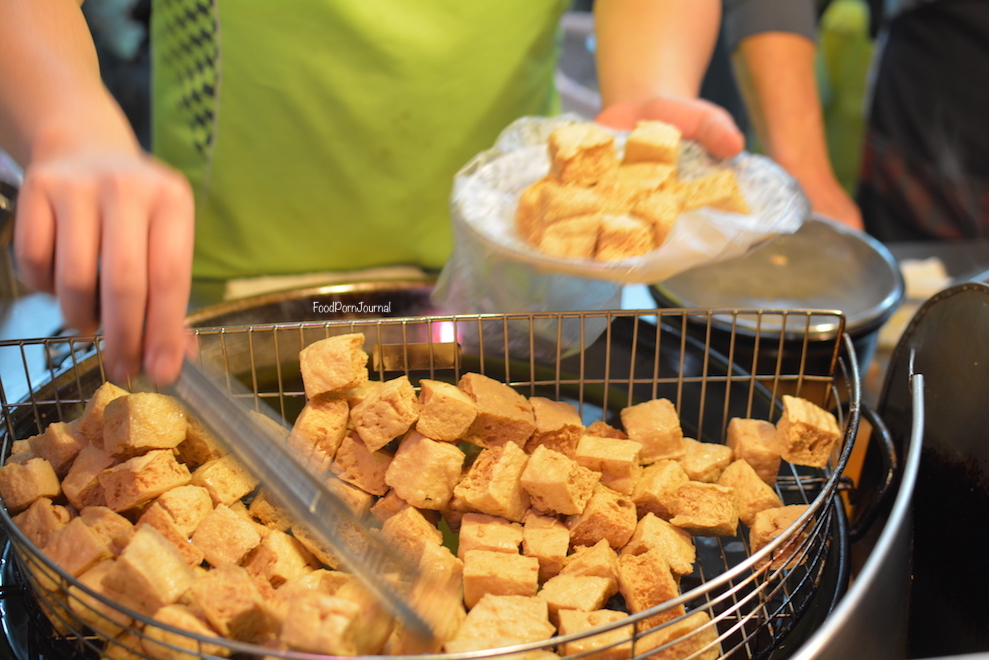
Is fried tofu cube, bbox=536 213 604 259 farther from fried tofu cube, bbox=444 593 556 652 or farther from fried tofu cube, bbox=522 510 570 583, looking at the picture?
fried tofu cube, bbox=444 593 556 652

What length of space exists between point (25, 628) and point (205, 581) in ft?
0.86

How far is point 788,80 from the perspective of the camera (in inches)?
80.2

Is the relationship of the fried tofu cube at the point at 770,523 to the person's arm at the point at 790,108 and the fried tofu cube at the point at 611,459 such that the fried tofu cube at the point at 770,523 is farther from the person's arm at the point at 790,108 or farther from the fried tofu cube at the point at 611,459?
the person's arm at the point at 790,108

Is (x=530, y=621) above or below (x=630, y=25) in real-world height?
below

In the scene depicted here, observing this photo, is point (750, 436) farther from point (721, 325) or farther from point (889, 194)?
point (889, 194)

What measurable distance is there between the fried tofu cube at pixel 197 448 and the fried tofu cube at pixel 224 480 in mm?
39

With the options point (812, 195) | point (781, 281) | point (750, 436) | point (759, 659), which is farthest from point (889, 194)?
point (759, 659)

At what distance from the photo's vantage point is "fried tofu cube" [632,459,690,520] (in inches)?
40.9

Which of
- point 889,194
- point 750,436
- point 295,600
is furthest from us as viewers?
point 889,194

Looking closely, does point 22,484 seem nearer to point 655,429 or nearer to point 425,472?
point 425,472

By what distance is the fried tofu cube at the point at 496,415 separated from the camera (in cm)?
104

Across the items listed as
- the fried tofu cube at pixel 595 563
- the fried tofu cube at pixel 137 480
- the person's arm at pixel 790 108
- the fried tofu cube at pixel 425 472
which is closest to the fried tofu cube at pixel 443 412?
the fried tofu cube at pixel 425 472

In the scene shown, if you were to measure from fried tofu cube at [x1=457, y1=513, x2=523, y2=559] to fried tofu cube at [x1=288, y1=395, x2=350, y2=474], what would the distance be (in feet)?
0.69

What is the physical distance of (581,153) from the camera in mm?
1256
